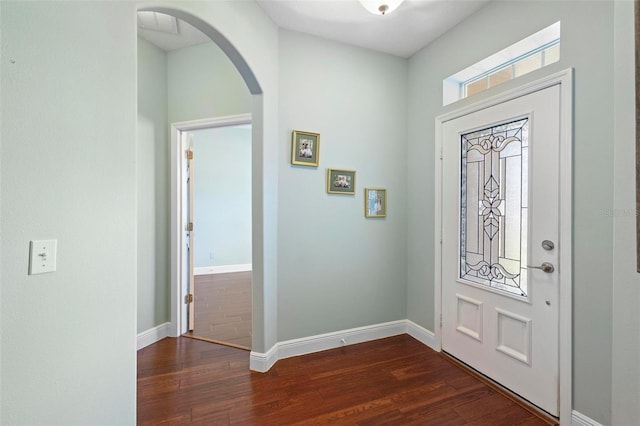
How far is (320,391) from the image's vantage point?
1969 millimetres

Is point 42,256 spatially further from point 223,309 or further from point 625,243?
point 223,309

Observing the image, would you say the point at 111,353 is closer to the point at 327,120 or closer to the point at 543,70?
the point at 327,120

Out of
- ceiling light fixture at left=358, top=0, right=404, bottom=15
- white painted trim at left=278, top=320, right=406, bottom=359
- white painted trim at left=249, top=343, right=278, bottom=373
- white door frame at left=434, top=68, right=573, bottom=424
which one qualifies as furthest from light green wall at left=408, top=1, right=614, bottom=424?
white painted trim at left=249, top=343, right=278, bottom=373

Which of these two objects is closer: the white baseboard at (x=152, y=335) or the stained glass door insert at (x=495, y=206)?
the stained glass door insert at (x=495, y=206)

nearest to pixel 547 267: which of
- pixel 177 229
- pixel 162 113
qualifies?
pixel 177 229

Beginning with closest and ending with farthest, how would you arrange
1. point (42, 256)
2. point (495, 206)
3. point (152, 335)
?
point (42, 256), point (495, 206), point (152, 335)

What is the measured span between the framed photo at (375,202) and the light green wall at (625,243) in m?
1.71

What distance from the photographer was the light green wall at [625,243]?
3.71 ft

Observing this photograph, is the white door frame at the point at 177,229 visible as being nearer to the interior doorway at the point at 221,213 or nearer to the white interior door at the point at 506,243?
the interior doorway at the point at 221,213

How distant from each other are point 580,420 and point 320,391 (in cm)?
153

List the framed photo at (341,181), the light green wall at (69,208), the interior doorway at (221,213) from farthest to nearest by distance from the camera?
the interior doorway at (221,213) < the framed photo at (341,181) < the light green wall at (69,208)

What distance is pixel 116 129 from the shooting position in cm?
117

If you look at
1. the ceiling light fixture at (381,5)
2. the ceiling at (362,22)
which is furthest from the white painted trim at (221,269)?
the ceiling light fixture at (381,5)

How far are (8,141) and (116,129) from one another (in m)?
0.35
